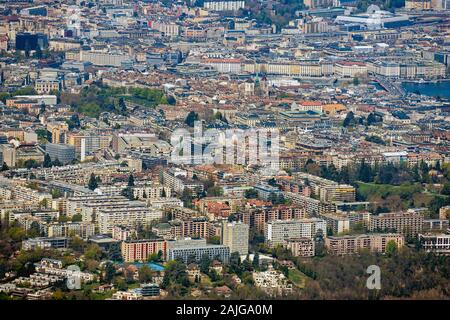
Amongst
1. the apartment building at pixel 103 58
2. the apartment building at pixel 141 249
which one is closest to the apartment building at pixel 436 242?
the apartment building at pixel 141 249

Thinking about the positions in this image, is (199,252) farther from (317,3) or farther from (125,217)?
(317,3)

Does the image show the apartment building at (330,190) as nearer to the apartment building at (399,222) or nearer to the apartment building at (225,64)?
the apartment building at (399,222)

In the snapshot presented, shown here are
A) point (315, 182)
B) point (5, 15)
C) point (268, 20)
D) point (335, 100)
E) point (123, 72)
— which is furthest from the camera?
point (268, 20)

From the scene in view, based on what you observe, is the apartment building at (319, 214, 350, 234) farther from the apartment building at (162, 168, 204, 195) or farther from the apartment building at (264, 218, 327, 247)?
the apartment building at (162, 168, 204, 195)

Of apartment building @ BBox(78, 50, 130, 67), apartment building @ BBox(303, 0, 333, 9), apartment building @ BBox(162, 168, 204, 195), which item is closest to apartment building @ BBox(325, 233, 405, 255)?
apartment building @ BBox(162, 168, 204, 195)

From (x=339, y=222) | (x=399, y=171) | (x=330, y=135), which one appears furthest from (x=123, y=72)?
(x=339, y=222)

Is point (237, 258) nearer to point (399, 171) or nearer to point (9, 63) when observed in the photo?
point (399, 171)
